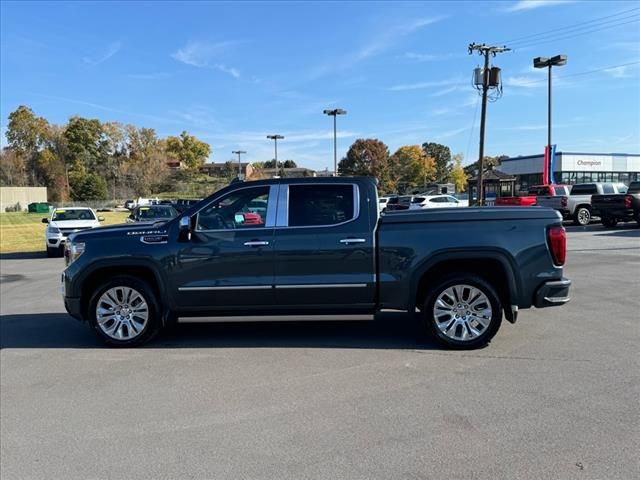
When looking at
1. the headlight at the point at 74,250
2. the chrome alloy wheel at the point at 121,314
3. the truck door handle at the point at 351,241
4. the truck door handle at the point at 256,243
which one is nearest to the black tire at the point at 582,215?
the truck door handle at the point at 351,241

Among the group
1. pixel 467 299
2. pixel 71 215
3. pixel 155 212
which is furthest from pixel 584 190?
pixel 71 215

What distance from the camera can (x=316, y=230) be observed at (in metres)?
5.98

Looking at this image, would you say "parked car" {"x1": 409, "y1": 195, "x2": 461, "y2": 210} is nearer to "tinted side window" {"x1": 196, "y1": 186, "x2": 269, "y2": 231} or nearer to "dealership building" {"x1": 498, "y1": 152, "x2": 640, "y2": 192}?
"tinted side window" {"x1": 196, "y1": 186, "x2": 269, "y2": 231}

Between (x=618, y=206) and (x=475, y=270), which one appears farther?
(x=618, y=206)

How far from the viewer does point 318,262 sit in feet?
19.5

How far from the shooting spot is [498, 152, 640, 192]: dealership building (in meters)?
66.4

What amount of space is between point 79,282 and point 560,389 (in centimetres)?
527

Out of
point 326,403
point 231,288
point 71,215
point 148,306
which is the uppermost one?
point 71,215

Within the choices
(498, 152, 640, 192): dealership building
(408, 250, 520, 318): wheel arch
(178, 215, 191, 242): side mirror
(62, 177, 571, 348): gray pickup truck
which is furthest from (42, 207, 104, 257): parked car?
(498, 152, 640, 192): dealership building

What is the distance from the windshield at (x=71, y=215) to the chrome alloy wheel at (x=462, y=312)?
56.6 ft

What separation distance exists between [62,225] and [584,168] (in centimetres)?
6540

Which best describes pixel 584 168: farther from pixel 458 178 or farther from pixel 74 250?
pixel 74 250

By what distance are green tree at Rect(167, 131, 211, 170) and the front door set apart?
137 meters

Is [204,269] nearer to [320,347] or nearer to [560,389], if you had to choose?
[320,347]
